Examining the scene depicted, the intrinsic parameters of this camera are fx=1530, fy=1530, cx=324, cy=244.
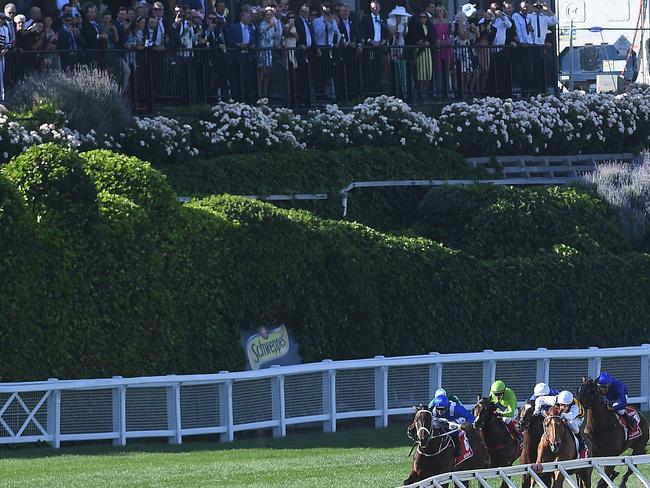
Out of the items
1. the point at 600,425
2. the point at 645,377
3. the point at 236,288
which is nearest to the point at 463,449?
the point at 600,425

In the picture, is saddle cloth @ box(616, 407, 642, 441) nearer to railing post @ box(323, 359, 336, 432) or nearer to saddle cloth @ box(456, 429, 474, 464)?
saddle cloth @ box(456, 429, 474, 464)

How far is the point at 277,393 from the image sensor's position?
54.9 ft

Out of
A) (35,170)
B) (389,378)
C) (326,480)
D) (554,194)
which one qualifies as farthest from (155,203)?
(554,194)

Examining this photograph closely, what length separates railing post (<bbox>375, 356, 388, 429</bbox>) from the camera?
17.5 m

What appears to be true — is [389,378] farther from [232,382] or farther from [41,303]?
[41,303]

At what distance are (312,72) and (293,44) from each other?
26.8 inches

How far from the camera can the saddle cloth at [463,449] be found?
12.6 meters

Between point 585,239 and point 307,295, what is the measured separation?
463 cm

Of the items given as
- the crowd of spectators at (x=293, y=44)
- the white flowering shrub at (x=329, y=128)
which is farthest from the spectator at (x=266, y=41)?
the white flowering shrub at (x=329, y=128)

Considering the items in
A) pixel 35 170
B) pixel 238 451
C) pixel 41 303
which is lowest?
pixel 238 451

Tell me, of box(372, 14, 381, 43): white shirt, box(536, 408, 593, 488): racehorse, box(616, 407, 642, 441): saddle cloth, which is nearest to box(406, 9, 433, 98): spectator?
box(372, 14, 381, 43): white shirt

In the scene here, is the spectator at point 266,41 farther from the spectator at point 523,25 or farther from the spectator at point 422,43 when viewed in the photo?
the spectator at point 523,25

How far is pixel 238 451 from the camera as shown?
15344mm

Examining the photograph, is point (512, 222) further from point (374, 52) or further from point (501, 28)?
point (501, 28)
